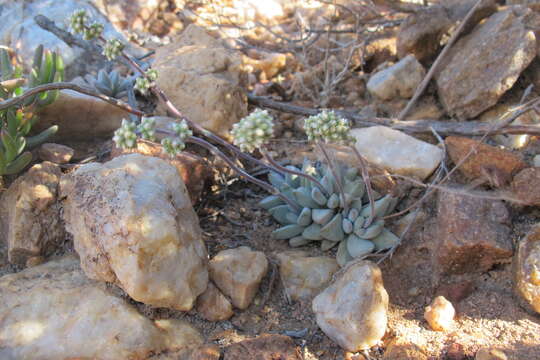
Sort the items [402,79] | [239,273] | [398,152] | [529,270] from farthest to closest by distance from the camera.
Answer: [402,79], [398,152], [239,273], [529,270]

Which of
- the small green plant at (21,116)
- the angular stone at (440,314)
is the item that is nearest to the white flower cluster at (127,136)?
the small green plant at (21,116)

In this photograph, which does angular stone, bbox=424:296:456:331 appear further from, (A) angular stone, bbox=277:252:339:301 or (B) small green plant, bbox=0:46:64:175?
(B) small green plant, bbox=0:46:64:175

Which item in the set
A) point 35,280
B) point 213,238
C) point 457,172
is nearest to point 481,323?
point 457,172

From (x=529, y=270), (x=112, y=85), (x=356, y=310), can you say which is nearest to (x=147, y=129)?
(x=356, y=310)

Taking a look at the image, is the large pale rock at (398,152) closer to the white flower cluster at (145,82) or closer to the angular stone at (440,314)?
the angular stone at (440,314)

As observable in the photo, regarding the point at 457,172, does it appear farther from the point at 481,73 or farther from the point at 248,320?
the point at 248,320

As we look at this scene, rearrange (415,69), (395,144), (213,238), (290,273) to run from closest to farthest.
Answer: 1. (290,273)
2. (213,238)
3. (395,144)
4. (415,69)

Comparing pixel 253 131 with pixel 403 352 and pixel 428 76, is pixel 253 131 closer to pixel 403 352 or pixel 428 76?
pixel 403 352
